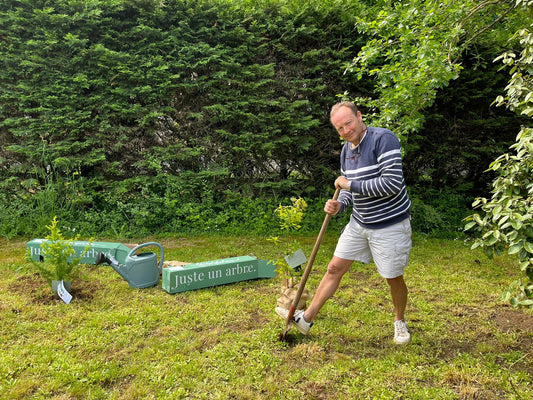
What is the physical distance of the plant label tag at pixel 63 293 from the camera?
3.34 m

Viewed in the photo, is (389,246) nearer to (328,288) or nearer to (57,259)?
(328,288)

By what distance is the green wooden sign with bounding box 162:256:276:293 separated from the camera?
368 cm

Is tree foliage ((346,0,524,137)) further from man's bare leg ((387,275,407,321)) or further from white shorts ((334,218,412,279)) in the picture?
man's bare leg ((387,275,407,321))

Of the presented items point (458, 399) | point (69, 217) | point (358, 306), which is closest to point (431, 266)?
point (358, 306)

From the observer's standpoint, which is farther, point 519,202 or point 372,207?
point 372,207

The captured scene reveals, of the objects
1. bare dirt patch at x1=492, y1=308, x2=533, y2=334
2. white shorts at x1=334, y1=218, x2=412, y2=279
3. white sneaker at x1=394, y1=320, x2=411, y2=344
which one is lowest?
bare dirt patch at x1=492, y1=308, x2=533, y2=334

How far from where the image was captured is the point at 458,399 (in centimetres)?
221

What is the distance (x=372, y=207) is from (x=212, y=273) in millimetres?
1973

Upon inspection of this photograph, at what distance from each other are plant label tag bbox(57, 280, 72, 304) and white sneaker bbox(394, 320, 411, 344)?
2917mm

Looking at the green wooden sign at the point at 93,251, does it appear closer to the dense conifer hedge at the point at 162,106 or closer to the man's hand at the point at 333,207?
the dense conifer hedge at the point at 162,106

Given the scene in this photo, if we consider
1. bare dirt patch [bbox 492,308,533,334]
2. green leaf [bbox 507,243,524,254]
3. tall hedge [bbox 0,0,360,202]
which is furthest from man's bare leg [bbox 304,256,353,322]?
tall hedge [bbox 0,0,360,202]

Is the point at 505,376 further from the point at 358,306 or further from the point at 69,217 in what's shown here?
the point at 69,217

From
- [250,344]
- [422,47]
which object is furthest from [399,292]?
[422,47]

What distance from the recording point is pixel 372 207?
8.69ft
